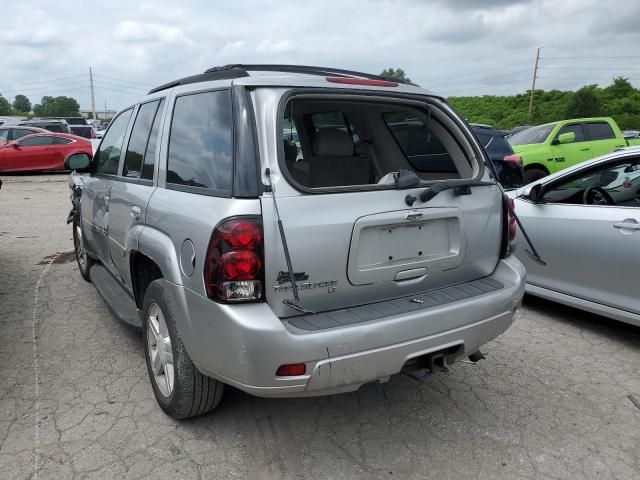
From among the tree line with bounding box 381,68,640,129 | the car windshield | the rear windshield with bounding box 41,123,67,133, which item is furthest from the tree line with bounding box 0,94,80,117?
the car windshield

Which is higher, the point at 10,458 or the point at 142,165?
the point at 142,165

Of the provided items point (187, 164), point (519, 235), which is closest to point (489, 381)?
point (519, 235)

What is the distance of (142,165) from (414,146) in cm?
194

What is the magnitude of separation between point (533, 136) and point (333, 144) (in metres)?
8.80

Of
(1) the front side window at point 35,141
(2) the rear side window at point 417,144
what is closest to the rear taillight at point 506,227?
(2) the rear side window at point 417,144

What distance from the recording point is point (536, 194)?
14.7 ft

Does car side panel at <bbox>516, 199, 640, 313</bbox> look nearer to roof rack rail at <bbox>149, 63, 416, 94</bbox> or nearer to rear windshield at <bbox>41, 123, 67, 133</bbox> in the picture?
roof rack rail at <bbox>149, 63, 416, 94</bbox>

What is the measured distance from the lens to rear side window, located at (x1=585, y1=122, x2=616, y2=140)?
431 inches

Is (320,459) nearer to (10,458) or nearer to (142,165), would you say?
(10,458)

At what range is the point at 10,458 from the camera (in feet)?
8.48

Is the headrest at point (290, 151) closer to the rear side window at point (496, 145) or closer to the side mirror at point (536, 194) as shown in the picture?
the side mirror at point (536, 194)

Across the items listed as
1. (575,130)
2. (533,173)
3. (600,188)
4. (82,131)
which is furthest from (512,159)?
(82,131)

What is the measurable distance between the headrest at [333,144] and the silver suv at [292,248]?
1 centimetres

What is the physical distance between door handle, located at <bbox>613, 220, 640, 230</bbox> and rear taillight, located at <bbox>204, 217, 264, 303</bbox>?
2.93 metres
